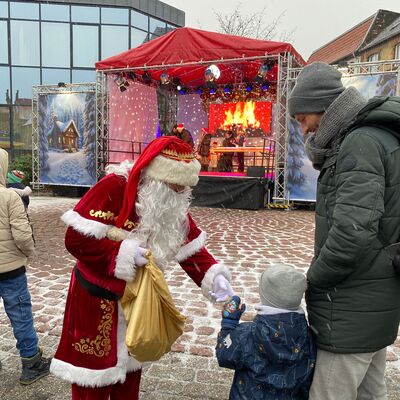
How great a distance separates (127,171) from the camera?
1.79m

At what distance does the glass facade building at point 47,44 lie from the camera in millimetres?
18812

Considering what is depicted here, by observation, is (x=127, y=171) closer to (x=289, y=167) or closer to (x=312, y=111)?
(x=312, y=111)

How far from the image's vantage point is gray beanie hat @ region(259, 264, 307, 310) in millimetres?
1521

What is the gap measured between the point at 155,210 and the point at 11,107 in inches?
789

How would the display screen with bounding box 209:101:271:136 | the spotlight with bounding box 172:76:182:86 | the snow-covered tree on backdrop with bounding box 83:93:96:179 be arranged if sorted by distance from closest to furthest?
the snow-covered tree on backdrop with bounding box 83:93:96:179 < the spotlight with bounding box 172:76:182:86 < the display screen with bounding box 209:101:271:136

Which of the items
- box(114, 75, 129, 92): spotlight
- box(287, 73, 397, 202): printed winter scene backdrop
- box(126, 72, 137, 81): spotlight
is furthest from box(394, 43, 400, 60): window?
box(114, 75, 129, 92): spotlight

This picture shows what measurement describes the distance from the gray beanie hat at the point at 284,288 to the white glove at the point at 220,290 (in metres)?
0.39

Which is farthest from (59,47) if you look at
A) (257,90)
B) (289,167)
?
(289,167)

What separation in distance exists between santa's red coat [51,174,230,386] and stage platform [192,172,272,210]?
9.15 meters

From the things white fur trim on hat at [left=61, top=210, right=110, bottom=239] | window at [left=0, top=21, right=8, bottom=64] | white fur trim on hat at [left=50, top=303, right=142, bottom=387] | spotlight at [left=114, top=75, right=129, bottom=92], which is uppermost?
window at [left=0, top=21, right=8, bottom=64]

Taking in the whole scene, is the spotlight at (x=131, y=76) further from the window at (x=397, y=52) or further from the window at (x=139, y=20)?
the window at (x=397, y=52)

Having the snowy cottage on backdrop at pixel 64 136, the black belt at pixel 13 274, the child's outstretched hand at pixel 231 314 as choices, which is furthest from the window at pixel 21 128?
the child's outstretched hand at pixel 231 314

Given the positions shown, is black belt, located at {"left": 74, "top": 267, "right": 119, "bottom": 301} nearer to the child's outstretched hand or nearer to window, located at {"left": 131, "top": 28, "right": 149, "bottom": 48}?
the child's outstretched hand

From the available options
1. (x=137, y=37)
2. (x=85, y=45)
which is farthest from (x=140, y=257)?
(x=137, y=37)
